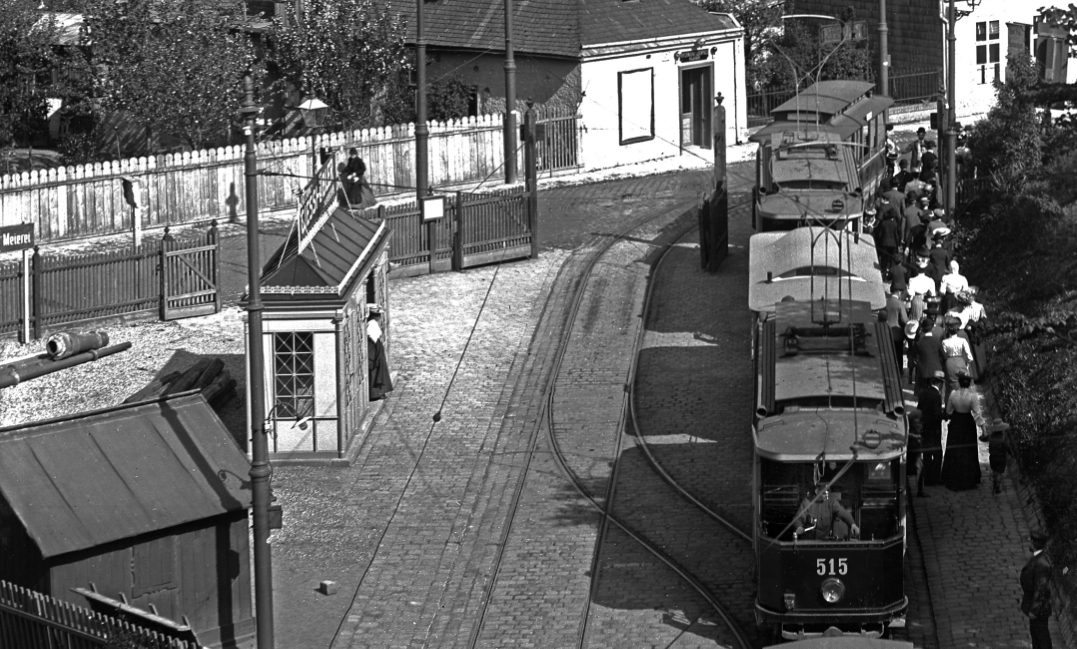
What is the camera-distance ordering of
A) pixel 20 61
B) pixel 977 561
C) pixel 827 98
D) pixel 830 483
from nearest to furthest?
pixel 830 483, pixel 977 561, pixel 827 98, pixel 20 61

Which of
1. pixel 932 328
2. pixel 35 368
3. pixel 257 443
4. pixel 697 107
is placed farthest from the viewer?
pixel 697 107

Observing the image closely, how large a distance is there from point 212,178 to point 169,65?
3620 millimetres

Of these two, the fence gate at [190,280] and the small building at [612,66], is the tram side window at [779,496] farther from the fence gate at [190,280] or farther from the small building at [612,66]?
the small building at [612,66]

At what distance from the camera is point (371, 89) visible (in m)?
39.8

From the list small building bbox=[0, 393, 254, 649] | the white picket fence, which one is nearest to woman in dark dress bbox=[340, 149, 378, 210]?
the white picket fence

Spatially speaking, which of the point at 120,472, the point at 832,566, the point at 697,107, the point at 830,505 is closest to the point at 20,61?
the point at 697,107

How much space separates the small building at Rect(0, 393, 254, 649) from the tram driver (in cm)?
577

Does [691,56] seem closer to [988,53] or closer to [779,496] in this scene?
[988,53]

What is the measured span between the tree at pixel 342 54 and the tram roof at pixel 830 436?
24.1 m

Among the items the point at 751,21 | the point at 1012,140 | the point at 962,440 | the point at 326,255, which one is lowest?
the point at 962,440

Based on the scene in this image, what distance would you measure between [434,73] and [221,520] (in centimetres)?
2605

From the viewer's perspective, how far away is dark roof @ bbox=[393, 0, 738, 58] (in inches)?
1555

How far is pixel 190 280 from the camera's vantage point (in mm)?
28172

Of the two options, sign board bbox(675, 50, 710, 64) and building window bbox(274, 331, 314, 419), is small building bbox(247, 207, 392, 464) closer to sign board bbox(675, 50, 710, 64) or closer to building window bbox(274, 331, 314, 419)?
building window bbox(274, 331, 314, 419)
